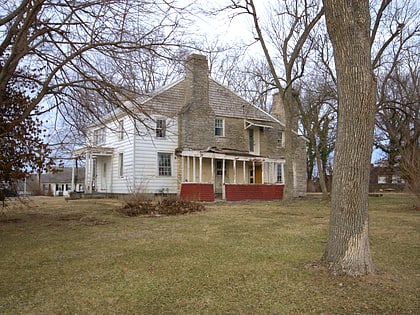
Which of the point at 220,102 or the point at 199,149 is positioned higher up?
the point at 220,102

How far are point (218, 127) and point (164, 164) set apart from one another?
4336mm

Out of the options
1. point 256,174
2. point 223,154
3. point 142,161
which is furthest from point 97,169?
point 256,174

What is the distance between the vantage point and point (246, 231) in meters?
8.69

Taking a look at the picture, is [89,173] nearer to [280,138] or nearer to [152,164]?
[152,164]

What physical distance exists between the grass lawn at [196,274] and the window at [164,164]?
13.3m

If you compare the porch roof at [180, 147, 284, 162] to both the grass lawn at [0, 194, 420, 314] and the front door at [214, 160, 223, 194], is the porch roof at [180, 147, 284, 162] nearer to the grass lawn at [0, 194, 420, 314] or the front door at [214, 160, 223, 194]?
the front door at [214, 160, 223, 194]

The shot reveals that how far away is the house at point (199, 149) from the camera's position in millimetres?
21109

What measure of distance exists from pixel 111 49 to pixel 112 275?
5.42 meters

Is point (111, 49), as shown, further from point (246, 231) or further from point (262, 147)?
point (262, 147)

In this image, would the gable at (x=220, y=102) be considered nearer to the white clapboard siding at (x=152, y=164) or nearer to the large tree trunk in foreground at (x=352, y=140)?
the white clapboard siding at (x=152, y=164)

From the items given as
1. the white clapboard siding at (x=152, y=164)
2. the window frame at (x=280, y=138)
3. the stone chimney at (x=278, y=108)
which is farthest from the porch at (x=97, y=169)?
the stone chimney at (x=278, y=108)

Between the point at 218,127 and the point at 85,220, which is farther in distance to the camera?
the point at 218,127

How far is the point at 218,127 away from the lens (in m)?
23.9

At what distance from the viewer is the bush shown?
1275cm
